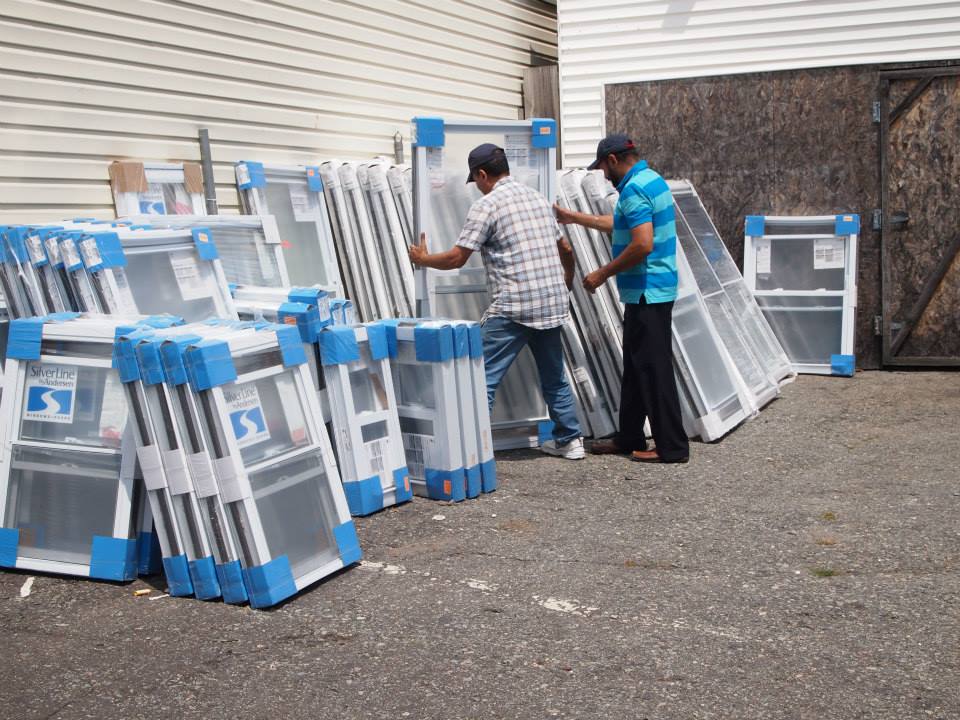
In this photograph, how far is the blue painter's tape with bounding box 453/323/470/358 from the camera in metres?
5.77

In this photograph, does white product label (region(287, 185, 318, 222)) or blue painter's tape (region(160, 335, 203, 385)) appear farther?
white product label (region(287, 185, 318, 222))

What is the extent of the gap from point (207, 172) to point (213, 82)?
0.68m

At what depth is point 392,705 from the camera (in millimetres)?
3471

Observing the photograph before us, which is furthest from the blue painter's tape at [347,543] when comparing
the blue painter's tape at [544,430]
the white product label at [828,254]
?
the white product label at [828,254]

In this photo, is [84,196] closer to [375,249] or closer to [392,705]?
[375,249]

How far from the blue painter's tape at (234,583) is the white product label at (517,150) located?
3759mm

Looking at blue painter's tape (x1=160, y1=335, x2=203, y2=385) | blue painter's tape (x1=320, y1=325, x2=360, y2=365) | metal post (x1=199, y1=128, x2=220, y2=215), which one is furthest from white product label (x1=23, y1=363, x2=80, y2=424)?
metal post (x1=199, y1=128, x2=220, y2=215)

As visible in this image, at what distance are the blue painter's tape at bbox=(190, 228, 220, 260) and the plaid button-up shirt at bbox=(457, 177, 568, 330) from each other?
1.48 m

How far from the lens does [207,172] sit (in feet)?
23.4

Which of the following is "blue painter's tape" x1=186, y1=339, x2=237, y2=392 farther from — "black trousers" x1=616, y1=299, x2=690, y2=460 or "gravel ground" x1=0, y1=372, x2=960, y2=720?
"black trousers" x1=616, y1=299, x2=690, y2=460

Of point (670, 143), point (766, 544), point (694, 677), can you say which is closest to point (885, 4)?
point (670, 143)

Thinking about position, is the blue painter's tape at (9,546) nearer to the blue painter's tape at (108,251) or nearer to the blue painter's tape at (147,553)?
the blue painter's tape at (147,553)

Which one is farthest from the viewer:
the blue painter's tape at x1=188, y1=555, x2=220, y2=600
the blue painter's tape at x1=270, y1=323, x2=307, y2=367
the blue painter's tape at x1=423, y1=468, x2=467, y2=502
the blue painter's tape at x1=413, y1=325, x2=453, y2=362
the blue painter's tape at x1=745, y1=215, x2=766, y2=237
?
the blue painter's tape at x1=745, y1=215, x2=766, y2=237

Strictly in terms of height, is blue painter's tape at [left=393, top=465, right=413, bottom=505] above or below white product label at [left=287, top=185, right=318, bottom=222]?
below
